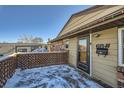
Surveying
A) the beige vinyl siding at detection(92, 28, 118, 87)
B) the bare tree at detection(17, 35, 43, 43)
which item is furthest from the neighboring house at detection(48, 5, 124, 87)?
A: the bare tree at detection(17, 35, 43, 43)

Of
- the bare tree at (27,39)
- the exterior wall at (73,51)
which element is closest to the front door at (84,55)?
the exterior wall at (73,51)

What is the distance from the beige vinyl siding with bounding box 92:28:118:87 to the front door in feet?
2.10

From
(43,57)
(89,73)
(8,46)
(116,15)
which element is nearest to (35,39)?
(8,46)

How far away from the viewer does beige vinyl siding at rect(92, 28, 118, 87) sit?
4254mm

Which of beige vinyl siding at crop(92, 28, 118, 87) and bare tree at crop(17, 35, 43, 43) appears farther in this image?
bare tree at crop(17, 35, 43, 43)

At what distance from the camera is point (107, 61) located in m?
4.61

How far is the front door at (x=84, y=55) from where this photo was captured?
6.04 meters

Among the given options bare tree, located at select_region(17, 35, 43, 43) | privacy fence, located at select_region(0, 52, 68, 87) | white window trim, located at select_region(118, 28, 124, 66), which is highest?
bare tree, located at select_region(17, 35, 43, 43)

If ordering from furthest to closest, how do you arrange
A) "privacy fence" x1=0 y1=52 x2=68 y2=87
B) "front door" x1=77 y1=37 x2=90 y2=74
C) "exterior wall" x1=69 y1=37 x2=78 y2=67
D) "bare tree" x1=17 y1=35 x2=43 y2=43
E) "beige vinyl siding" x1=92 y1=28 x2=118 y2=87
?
"bare tree" x1=17 y1=35 x2=43 y2=43 → "exterior wall" x1=69 y1=37 x2=78 y2=67 → "privacy fence" x1=0 y1=52 x2=68 y2=87 → "front door" x1=77 y1=37 x2=90 y2=74 → "beige vinyl siding" x1=92 y1=28 x2=118 y2=87

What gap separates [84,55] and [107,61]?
6.39ft

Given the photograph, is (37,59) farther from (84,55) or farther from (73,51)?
(84,55)

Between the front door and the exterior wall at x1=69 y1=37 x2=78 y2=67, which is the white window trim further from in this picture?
the exterior wall at x1=69 y1=37 x2=78 y2=67

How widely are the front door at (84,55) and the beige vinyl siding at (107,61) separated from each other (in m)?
0.64

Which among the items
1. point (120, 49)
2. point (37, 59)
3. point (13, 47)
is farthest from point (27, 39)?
point (120, 49)
